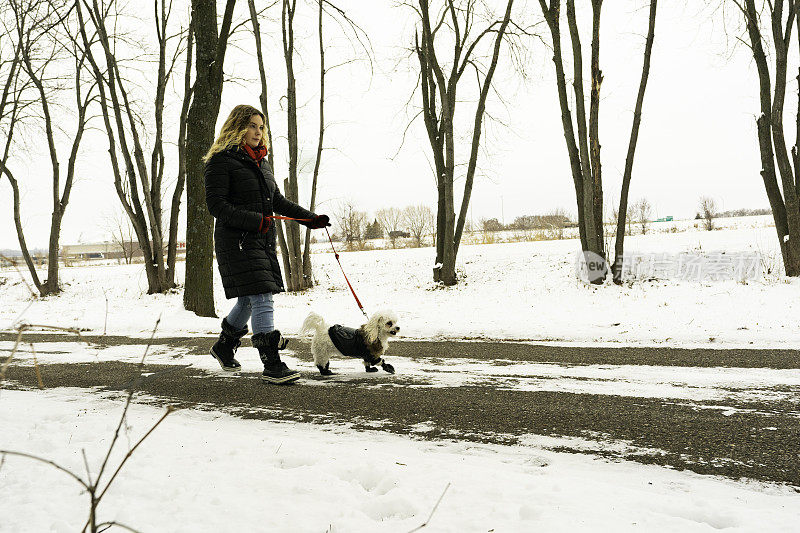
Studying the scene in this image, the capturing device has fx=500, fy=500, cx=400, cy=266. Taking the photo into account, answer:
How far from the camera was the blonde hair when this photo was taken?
457cm

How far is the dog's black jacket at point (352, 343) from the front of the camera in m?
5.00

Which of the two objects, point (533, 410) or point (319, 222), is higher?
point (319, 222)

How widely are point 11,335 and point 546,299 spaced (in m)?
10.6

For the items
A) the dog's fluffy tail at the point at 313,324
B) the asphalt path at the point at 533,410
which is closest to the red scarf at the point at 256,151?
the dog's fluffy tail at the point at 313,324

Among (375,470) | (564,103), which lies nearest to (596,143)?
(564,103)

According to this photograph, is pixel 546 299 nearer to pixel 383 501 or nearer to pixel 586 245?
pixel 586 245

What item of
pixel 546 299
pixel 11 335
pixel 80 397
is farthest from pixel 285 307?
pixel 80 397

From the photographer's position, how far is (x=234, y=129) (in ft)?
15.2

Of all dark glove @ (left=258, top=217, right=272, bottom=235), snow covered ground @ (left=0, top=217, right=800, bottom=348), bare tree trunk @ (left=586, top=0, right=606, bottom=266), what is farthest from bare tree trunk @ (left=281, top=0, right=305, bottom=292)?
dark glove @ (left=258, top=217, right=272, bottom=235)

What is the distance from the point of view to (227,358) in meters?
5.22

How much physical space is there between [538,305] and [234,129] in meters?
7.93

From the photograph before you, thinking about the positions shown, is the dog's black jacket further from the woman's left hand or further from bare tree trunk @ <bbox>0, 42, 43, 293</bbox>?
bare tree trunk @ <bbox>0, 42, 43, 293</bbox>

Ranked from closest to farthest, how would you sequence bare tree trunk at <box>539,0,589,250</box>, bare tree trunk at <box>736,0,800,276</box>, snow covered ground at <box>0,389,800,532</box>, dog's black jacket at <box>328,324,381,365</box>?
snow covered ground at <box>0,389,800,532</box>, dog's black jacket at <box>328,324,381,365</box>, bare tree trunk at <box>736,0,800,276</box>, bare tree trunk at <box>539,0,589,250</box>

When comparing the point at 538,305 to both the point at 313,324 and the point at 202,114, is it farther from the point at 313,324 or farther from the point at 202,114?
the point at 202,114
